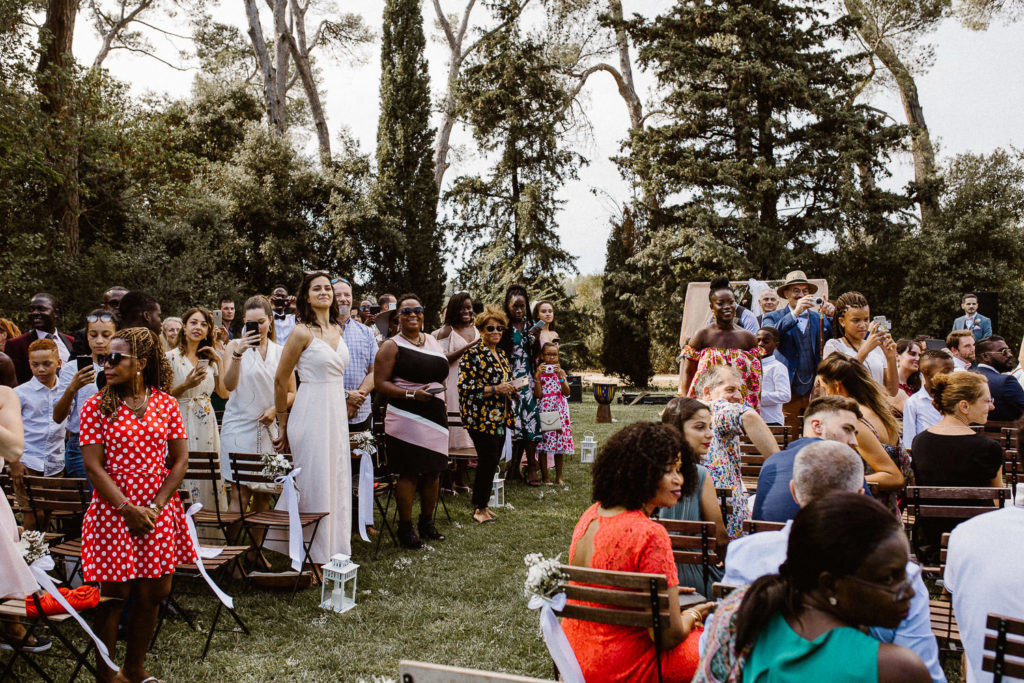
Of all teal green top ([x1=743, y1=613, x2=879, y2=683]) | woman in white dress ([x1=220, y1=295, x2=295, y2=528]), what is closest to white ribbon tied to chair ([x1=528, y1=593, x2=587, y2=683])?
teal green top ([x1=743, y1=613, x2=879, y2=683])

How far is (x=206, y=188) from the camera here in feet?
69.8

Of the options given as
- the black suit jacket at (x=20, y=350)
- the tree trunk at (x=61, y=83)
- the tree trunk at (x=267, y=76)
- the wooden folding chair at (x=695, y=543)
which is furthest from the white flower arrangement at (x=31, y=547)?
the tree trunk at (x=267, y=76)

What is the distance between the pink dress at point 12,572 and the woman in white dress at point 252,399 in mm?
2413

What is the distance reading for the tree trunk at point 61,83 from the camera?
13555 millimetres

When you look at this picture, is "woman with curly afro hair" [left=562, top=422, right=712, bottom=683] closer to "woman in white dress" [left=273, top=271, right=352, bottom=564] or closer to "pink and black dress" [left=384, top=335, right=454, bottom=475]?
"woman in white dress" [left=273, top=271, right=352, bottom=564]

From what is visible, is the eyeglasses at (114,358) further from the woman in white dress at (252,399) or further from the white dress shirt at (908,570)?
the white dress shirt at (908,570)

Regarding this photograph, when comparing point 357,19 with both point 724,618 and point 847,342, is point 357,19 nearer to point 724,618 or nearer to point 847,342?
point 847,342

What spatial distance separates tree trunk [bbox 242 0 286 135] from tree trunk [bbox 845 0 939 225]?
18486 mm

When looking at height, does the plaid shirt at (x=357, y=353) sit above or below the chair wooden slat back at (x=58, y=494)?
above

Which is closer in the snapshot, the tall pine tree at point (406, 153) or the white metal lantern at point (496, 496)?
the white metal lantern at point (496, 496)

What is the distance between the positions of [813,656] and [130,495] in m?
3.11

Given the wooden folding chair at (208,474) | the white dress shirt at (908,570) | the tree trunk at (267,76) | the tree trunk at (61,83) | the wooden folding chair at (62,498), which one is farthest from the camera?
the tree trunk at (267,76)

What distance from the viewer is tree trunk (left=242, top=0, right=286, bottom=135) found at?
76.4ft

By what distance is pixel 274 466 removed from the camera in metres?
4.93
